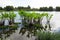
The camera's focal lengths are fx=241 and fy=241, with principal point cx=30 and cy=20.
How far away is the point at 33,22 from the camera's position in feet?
13.4

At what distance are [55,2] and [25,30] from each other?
0.69m

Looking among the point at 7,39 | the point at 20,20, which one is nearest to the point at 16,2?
the point at 20,20

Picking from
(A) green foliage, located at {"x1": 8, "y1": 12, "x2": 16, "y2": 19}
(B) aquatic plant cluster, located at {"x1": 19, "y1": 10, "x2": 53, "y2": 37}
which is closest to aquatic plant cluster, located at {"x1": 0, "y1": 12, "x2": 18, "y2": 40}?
(A) green foliage, located at {"x1": 8, "y1": 12, "x2": 16, "y2": 19}

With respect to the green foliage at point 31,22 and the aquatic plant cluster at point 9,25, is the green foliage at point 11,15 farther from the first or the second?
the green foliage at point 31,22

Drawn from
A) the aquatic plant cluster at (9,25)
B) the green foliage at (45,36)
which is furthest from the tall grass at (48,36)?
the aquatic plant cluster at (9,25)

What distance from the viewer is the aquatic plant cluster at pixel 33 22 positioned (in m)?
4.05

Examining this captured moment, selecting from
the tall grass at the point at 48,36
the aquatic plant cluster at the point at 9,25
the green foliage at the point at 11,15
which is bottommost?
the tall grass at the point at 48,36

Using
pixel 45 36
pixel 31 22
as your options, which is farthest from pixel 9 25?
pixel 45 36

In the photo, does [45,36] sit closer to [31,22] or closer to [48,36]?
[48,36]

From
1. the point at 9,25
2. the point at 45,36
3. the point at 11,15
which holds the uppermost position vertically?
the point at 11,15

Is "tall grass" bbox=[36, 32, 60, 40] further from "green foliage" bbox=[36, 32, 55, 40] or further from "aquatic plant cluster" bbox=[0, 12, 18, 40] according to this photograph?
"aquatic plant cluster" bbox=[0, 12, 18, 40]

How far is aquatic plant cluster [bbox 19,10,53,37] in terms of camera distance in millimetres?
4055

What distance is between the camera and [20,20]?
4.07m

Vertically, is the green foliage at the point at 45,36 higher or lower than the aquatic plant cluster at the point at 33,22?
lower
